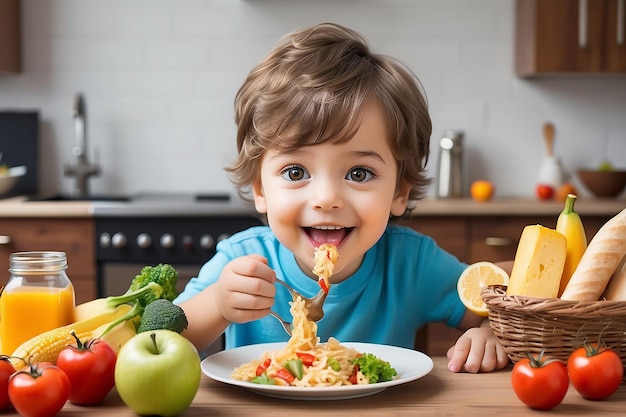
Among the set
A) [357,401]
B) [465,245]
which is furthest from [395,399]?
[465,245]

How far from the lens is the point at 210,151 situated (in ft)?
13.3

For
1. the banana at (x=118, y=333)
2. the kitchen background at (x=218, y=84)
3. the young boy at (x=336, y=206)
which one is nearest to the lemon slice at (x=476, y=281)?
the young boy at (x=336, y=206)

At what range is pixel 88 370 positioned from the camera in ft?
3.67

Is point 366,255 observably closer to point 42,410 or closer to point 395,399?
point 395,399

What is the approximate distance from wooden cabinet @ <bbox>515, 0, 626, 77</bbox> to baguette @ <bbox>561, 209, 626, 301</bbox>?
255cm

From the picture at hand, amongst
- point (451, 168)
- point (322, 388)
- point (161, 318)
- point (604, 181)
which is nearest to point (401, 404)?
point (322, 388)

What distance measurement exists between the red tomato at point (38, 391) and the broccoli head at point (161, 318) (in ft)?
0.64

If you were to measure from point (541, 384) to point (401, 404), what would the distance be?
186mm

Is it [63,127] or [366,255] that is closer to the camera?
[366,255]

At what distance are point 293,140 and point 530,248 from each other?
0.46 metres

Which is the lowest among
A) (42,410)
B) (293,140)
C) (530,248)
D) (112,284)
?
(112,284)

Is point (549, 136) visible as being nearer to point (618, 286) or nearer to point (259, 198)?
point (259, 198)

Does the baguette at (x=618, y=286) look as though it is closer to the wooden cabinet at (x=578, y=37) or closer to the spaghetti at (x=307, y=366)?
the spaghetti at (x=307, y=366)

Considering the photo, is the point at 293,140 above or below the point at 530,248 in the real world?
above
